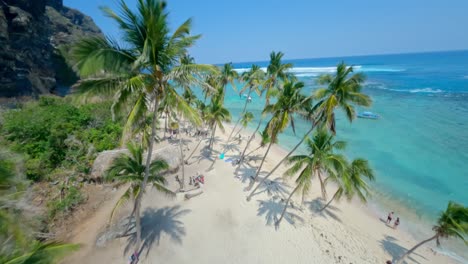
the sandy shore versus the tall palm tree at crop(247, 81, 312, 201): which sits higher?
the tall palm tree at crop(247, 81, 312, 201)

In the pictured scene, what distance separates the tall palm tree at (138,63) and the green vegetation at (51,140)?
511 inches

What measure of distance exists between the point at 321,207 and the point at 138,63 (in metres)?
15.3

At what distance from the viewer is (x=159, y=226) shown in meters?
11.7

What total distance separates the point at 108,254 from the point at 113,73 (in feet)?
31.4

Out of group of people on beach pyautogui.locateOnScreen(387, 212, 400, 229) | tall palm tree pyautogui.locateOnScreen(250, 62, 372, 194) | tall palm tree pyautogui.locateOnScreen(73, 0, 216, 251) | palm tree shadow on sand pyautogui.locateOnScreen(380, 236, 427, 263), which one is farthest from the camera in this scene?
group of people on beach pyautogui.locateOnScreen(387, 212, 400, 229)

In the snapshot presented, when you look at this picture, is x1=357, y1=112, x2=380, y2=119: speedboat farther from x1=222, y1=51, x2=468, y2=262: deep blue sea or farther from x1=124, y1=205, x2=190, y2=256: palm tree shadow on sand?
x1=124, y1=205, x2=190, y2=256: palm tree shadow on sand

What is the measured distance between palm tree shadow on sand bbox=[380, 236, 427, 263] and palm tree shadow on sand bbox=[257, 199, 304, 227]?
5136 millimetres

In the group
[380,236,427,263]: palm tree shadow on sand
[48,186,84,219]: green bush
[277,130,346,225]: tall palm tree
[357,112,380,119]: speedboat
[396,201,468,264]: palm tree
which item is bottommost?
[380,236,427,263]: palm tree shadow on sand

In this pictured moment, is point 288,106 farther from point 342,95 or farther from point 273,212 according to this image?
point 273,212

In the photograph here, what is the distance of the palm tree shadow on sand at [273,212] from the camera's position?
12531mm

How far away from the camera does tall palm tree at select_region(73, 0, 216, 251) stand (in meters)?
5.57

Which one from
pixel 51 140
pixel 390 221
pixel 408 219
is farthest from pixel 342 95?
pixel 51 140

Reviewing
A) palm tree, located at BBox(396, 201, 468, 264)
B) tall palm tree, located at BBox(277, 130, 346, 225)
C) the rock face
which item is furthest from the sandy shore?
the rock face

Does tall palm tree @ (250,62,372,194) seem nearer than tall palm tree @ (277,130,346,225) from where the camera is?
Yes
